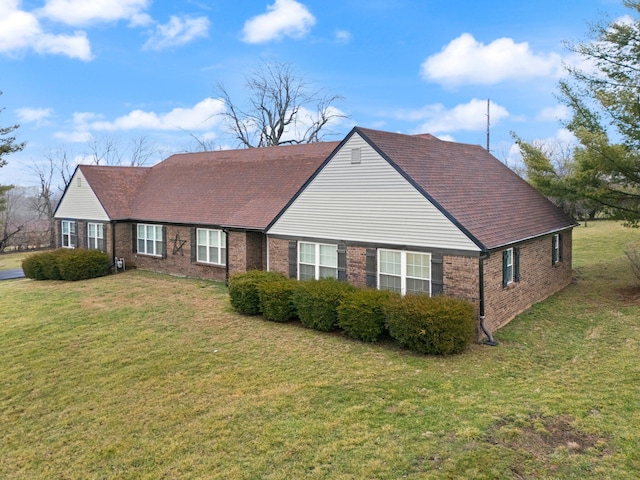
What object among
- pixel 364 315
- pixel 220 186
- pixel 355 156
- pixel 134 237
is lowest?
pixel 364 315

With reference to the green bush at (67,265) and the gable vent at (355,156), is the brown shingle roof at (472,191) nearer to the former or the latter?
the gable vent at (355,156)

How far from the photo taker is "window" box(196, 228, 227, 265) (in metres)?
20.2

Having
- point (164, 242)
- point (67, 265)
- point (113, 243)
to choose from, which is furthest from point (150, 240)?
point (67, 265)

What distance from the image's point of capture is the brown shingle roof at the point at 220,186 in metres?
19.8

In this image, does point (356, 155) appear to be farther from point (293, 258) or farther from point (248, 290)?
point (248, 290)

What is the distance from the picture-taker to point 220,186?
2289 centimetres

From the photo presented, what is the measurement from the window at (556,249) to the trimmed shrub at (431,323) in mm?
7628

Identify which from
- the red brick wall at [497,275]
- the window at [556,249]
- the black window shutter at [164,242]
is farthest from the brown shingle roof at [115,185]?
the window at [556,249]

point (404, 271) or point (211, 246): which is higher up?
point (211, 246)

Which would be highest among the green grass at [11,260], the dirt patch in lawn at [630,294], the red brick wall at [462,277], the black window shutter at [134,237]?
the black window shutter at [134,237]

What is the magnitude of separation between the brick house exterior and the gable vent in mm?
42

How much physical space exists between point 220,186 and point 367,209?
11087 millimetres

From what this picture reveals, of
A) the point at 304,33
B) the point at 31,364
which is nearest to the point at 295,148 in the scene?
the point at 304,33

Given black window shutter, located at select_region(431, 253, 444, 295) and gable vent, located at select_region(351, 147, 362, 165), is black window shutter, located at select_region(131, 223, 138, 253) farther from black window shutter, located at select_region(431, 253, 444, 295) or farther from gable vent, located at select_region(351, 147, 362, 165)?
black window shutter, located at select_region(431, 253, 444, 295)
